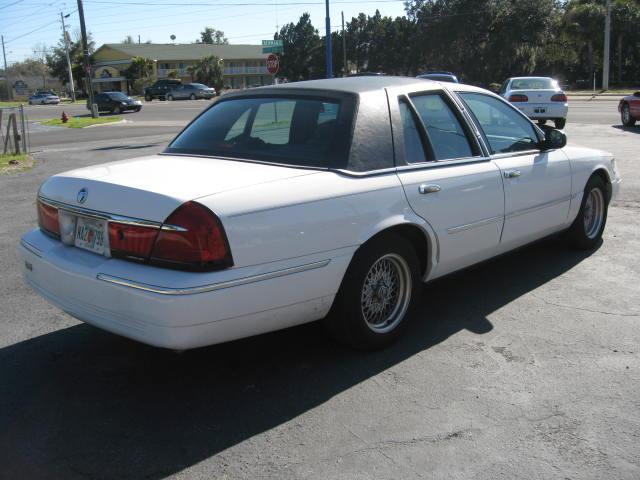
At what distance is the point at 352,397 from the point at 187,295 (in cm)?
108

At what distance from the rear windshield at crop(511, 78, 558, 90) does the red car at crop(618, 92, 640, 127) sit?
1999 millimetres

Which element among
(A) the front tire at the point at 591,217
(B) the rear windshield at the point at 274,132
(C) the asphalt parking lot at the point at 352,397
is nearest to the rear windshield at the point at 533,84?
(A) the front tire at the point at 591,217

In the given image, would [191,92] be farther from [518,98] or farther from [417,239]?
[417,239]

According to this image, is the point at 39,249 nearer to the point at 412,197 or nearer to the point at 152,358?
the point at 152,358

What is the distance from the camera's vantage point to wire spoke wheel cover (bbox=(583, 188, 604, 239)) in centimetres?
605

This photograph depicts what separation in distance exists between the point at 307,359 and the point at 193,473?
1.27 metres

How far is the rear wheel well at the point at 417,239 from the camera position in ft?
13.1

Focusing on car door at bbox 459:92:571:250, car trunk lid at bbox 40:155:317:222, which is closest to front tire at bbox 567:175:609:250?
car door at bbox 459:92:571:250

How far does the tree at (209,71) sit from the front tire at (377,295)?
7236 centimetres

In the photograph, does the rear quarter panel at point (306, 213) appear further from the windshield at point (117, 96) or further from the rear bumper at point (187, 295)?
the windshield at point (117, 96)

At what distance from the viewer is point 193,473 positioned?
9.27ft

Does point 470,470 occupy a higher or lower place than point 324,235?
lower

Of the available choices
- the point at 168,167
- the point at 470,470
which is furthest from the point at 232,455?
the point at 168,167

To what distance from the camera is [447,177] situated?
13.9ft
